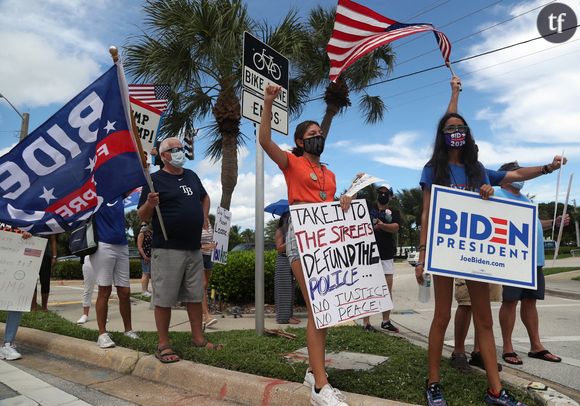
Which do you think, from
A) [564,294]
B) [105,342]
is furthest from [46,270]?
[564,294]

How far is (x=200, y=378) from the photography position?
3.58m

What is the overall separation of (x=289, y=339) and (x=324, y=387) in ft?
6.06

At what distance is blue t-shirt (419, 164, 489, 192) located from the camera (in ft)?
10.4

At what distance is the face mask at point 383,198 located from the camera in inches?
233

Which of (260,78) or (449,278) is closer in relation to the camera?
(449,278)

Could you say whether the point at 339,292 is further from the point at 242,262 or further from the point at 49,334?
the point at 242,262

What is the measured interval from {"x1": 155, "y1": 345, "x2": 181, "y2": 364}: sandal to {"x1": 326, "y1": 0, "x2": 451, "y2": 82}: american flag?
327 centimetres

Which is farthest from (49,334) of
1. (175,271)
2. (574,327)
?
(574,327)

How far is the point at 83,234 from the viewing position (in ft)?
15.6

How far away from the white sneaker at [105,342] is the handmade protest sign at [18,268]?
87 centimetres

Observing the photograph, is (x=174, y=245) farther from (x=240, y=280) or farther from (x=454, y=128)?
(x=240, y=280)

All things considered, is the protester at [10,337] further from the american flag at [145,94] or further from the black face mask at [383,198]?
the black face mask at [383,198]

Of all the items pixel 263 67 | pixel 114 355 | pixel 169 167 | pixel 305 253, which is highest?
pixel 263 67

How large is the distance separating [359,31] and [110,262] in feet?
12.0
